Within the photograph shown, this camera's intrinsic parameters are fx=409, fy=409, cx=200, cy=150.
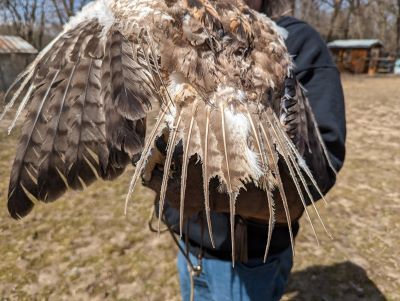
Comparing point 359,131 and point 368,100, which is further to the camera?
point 368,100

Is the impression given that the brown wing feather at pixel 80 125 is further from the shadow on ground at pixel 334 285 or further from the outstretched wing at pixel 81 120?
the shadow on ground at pixel 334 285

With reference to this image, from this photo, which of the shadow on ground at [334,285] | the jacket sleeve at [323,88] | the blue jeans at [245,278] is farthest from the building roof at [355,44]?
the blue jeans at [245,278]

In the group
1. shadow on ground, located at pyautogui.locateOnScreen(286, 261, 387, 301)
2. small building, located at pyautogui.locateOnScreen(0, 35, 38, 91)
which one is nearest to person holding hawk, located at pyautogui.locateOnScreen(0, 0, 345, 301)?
shadow on ground, located at pyautogui.locateOnScreen(286, 261, 387, 301)

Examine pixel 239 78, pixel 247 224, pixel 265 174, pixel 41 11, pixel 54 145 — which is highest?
pixel 239 78

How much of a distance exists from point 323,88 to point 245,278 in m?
0.93

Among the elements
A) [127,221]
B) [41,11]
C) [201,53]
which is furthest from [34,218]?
[41,11]

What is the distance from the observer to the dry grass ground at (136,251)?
3668 millimetres

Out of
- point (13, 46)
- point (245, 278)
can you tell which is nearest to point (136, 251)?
point (245, 278)

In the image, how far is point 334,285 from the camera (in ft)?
12.4

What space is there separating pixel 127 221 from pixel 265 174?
145 inches

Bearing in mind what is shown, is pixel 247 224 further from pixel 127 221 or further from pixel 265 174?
pixel 127 221

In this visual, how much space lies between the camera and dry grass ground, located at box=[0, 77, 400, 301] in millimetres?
3668

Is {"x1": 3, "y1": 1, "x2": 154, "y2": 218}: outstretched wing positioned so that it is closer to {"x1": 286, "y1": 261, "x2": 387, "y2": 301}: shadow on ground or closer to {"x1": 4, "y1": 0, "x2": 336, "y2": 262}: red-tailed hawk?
{"x1": 4, "y1": 0, "x2": 336, "y2": 262}: red-tailed hawk

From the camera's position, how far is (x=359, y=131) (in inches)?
364
